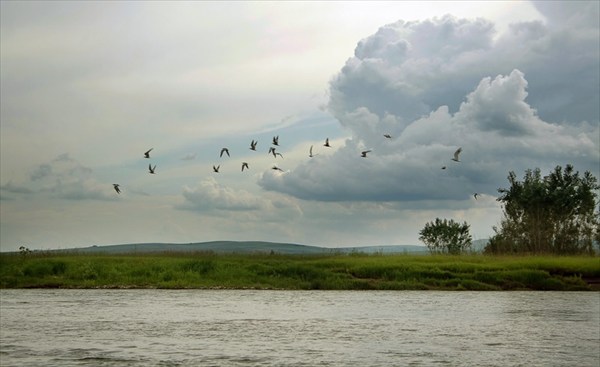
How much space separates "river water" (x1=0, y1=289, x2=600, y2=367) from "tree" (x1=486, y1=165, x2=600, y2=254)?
78.7ft

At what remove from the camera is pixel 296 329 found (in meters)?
31.3

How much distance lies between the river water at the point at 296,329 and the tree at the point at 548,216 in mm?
23998

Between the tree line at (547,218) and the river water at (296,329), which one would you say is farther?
the tree line at (547,218)

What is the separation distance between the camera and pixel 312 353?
24906 millimetres

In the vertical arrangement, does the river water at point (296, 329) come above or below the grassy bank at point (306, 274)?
below

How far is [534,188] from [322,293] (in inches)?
1590

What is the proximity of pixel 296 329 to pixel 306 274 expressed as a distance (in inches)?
947

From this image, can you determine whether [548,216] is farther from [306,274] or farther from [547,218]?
[306,274]

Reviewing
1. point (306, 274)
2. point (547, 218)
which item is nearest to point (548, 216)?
point (547, 218)

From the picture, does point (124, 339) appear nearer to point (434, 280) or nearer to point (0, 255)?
point (434, 280)

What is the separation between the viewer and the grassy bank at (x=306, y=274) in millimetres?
53281

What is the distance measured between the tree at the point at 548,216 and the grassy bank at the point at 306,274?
13257mm

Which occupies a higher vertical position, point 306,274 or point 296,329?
point 306,274

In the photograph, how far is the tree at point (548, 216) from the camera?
72.5 metres
